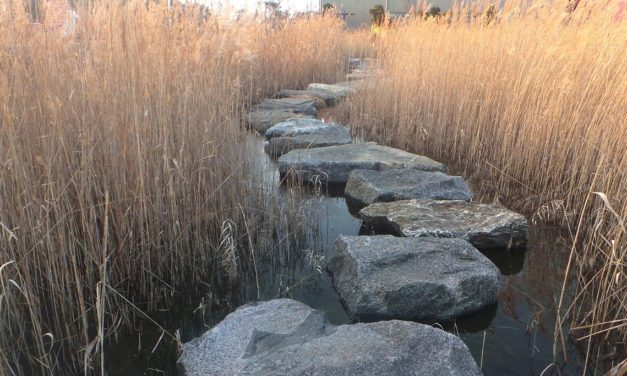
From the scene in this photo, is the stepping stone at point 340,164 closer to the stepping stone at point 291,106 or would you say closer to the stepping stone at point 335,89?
the stepping stone at point 291,106

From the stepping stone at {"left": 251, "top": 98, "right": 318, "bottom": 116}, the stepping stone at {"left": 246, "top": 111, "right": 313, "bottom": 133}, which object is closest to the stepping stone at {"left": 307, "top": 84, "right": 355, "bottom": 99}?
the stepping stone at {"left": 251, "top": 98, "right": 318, "bottom": 116}

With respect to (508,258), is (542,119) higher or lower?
higher

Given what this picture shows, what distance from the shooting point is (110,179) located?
1789 mm

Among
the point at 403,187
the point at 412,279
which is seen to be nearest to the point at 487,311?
the point at 412,279

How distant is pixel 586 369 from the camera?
5.08ft

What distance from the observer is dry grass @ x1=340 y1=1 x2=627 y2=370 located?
76.4 inches

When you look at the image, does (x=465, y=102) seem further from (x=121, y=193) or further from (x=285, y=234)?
(x=121, y=193)

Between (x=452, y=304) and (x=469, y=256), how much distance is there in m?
0.26

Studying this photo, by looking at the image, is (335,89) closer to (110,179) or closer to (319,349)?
(110,179)

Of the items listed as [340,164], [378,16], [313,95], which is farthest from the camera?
[378,16]

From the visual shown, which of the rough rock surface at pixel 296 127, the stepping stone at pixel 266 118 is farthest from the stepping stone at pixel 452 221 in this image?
the stepping stone at pixel 266 118

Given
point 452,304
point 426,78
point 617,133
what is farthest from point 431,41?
point 452,304

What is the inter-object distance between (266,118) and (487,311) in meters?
3.12

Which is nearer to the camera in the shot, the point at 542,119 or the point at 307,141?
the point at 542,119
